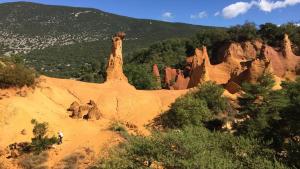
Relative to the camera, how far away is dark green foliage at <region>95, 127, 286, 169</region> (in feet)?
71.1

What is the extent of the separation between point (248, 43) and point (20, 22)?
8016cm

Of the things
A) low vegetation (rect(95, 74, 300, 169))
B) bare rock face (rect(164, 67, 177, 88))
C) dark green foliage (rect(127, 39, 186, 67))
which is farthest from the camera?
dark green foliage (rect(127, 39, 186, 67))

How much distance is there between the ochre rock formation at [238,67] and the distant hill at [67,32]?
169ft

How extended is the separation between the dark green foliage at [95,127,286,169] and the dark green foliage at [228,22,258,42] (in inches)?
2264

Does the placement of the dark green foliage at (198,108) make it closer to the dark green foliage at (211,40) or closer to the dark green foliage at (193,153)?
the dark green foliage at (193,153)

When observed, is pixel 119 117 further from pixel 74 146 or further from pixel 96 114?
pixel 74 146

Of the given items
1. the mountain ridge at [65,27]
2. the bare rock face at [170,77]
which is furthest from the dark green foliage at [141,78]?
the mountain ridge at [65,27]

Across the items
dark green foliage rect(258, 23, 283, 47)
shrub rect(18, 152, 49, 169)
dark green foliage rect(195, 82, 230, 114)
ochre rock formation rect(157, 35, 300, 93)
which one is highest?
dark green foliage rect(258, 23, 283, 47)

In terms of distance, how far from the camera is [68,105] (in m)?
39.8

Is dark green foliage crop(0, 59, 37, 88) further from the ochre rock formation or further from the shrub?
the ochre rock formation

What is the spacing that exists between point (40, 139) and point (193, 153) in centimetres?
1320

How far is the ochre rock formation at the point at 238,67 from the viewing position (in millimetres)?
47969

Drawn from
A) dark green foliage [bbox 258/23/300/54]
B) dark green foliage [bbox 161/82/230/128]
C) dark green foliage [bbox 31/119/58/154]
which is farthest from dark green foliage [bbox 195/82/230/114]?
dark green foliage [bbox 258/23/300/54]

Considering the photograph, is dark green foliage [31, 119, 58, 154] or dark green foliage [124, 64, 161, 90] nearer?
dark green foliage [31, 119, 58, 154]
